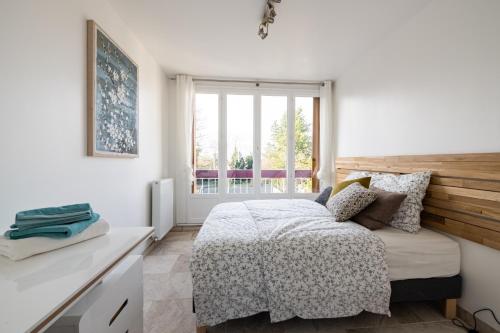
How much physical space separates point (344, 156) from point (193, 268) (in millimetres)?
2899

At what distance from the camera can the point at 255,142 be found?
Result: 380cm

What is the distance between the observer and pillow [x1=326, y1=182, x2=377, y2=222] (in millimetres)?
1839

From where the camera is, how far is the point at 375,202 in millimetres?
1845

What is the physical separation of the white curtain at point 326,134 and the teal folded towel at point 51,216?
340 centimetres

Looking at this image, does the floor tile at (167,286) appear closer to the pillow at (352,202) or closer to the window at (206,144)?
the pillow at (352,202)

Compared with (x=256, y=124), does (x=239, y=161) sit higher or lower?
lower

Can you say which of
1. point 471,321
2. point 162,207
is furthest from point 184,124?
point 471,321

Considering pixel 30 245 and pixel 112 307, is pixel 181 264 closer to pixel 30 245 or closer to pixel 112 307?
pixel 112 307

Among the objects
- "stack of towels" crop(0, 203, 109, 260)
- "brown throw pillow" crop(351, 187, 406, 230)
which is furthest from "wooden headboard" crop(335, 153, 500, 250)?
"stack of towels" crop(0, 203, 109, 260)

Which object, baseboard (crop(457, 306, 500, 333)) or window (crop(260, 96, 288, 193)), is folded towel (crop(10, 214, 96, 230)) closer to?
baseboard (crop(457, 306, 500, 333))

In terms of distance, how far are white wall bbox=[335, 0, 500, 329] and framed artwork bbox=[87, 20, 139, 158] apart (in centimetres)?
282

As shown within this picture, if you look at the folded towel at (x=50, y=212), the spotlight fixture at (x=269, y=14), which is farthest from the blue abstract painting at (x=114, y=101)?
the spotlight fixture at (x=269, y=14)

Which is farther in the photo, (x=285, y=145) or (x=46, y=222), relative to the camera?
(x=285, y=145)

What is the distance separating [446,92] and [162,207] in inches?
130
